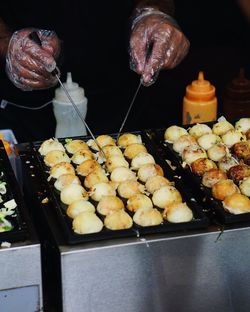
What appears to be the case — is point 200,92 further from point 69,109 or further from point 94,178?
point 94,178

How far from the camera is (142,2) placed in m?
2.94

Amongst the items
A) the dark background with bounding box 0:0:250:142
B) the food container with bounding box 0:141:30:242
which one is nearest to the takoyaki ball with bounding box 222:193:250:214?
the food container with bounding box 0:141:30:242

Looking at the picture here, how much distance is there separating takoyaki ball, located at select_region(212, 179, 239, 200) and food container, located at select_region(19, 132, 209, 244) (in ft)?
0.25

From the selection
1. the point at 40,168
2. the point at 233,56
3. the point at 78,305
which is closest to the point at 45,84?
the point at 40,168

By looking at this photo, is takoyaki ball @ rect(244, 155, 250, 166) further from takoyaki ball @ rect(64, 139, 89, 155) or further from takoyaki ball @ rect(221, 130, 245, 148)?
takoyaki ball @ rect(64, 139, 89, 155)

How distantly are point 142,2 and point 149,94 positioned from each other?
86cm

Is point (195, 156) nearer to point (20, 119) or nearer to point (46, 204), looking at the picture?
point (46, 204)

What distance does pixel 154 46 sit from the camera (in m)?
2.52

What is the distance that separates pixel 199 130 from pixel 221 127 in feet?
0.29

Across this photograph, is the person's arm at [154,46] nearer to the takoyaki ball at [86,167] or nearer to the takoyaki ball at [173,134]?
the takoyaki ball at [173,134]

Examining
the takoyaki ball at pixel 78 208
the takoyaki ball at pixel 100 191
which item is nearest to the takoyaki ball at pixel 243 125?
the takoyaki ball at pixel 100 191

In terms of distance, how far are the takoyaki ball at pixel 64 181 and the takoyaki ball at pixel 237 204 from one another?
0.51 metres

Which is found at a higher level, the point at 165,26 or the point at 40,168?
the point at 165,26

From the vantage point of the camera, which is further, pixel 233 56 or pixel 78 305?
pixel 233 56
